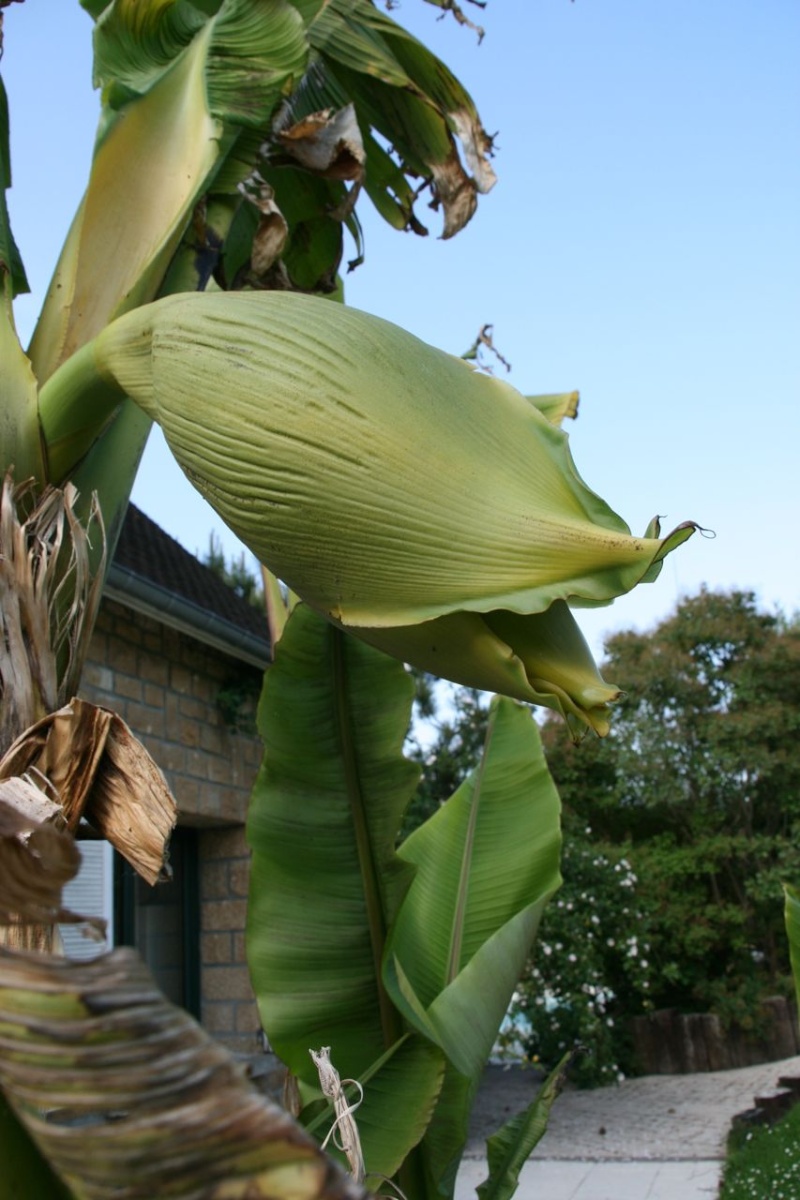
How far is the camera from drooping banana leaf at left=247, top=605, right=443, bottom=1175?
1.48 meters

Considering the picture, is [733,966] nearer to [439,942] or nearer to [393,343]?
[439,942]

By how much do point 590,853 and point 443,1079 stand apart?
7.54 meters

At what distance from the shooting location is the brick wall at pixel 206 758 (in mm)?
4297

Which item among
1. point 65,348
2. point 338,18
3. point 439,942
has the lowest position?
point 439,942

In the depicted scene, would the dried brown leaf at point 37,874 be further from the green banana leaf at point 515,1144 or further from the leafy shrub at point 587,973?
the leafy shrub at point 587,973

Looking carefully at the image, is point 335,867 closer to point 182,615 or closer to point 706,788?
point 182,615

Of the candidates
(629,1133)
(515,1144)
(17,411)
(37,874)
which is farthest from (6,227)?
(629,1133)

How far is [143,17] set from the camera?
1.38m

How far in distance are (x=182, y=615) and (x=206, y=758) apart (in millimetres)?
842

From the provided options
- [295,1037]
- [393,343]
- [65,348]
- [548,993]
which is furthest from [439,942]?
[548,993]

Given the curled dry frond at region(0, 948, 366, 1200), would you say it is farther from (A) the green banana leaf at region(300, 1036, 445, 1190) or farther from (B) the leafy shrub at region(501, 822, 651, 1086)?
(B) the leafy shrub at region(501, 822, 651, 1086)

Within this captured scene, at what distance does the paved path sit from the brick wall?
1.63 meters

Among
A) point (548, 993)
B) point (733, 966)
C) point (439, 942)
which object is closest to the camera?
point (439, 942)

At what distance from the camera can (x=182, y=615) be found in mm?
4207
